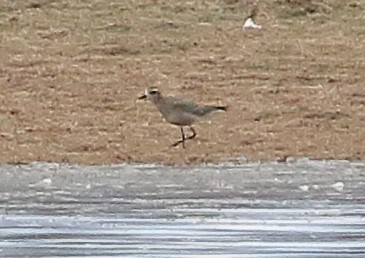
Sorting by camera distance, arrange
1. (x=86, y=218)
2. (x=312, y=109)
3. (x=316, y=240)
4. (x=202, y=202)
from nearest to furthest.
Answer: (x=316, y=240), (x=86, y=218), (x=202, y=202), (x=312, y=109)

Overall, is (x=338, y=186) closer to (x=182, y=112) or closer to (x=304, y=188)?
(x=304, y=188)

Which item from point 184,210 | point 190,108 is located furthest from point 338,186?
point 190,108

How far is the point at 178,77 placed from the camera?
21.2 meters

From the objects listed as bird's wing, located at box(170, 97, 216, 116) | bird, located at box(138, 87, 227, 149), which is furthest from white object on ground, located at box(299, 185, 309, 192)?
bird's wing, located at box(170, 97, 216, 116)

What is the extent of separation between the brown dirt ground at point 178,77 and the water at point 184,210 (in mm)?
979

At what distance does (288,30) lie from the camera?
24688 mm

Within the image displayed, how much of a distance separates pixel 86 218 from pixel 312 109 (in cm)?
827

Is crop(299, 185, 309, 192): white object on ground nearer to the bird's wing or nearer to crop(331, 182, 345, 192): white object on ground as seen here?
crop(331, 182, 345, 192): white object on ground

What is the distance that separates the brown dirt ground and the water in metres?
0.98

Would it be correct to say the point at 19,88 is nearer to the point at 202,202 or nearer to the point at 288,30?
the point at 288,30

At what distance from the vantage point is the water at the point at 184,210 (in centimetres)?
882

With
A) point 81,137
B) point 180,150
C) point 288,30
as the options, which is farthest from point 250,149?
point 288,30

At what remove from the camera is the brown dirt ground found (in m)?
15.6

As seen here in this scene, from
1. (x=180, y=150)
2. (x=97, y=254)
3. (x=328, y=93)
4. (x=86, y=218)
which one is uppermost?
(x=328, y=93)
